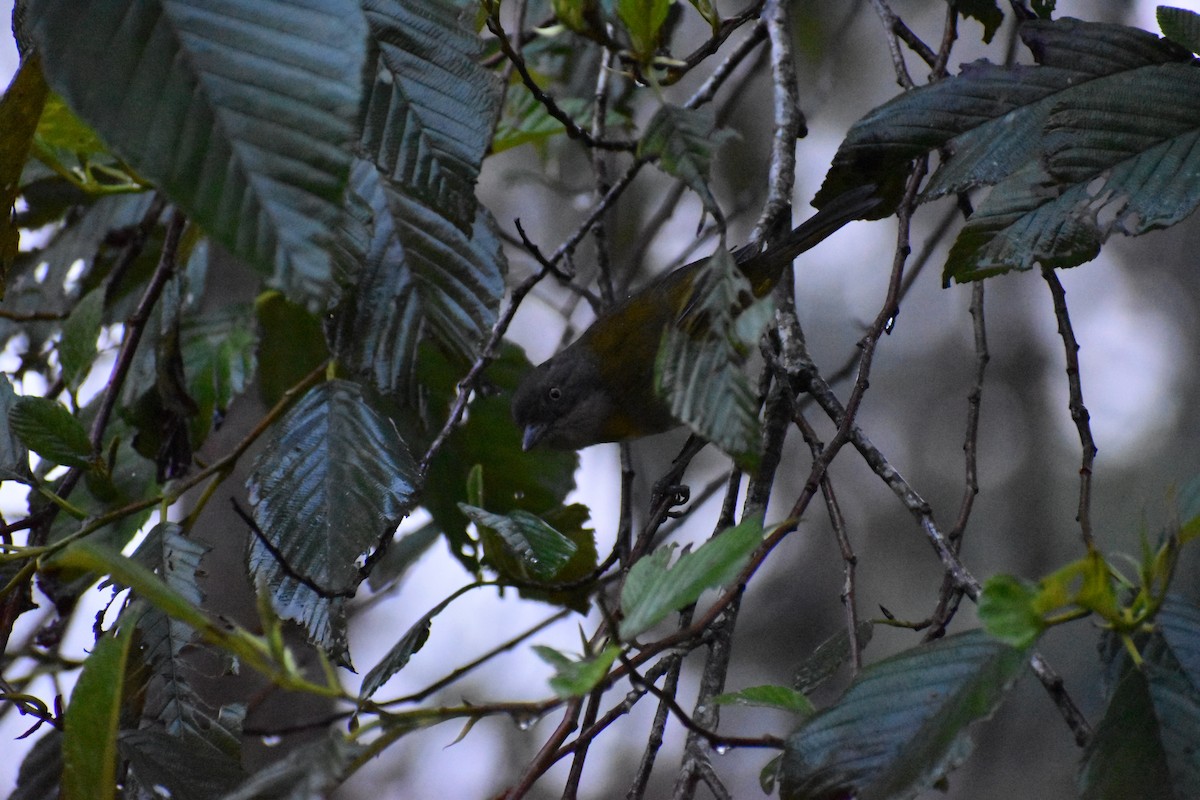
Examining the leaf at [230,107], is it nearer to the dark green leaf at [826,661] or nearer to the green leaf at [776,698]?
the green leaf at [776,698]

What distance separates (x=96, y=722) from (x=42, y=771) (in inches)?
44.0

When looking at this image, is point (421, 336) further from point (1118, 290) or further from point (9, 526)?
point (1118, 290)

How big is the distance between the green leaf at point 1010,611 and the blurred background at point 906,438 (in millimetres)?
4229

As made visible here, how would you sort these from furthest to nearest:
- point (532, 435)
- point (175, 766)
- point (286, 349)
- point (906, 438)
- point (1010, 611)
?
point (906, 438) → point (532, 435) → point (286, 349) → point (175, 766) → point (1010, 611)

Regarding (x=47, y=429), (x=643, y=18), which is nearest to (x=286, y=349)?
(x=47, y=429)

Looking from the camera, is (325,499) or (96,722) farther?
(325,499)

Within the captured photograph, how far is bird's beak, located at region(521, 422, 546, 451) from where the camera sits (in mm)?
3200

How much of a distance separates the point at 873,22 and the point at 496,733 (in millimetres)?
4889

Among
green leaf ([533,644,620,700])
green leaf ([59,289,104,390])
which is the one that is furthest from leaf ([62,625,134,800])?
green leaf ([59,289,104,390])

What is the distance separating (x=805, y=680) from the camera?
1.74 metres

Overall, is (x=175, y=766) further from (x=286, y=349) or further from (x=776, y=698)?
(x=286, y=349)

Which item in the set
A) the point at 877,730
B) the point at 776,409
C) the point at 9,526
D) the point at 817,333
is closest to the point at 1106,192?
the point at 776,409

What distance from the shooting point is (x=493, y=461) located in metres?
2.90

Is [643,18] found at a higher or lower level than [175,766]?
higher
